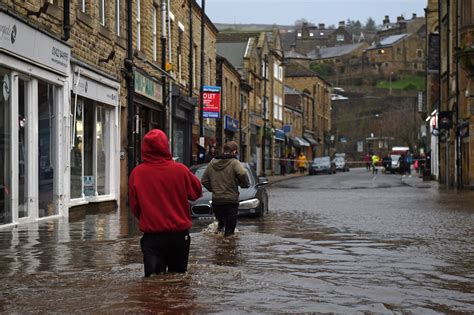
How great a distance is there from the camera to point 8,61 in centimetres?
1476

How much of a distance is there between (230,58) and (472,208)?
128 feet

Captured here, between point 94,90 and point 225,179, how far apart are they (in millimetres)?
8479

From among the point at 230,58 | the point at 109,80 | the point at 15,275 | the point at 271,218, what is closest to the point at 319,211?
the point at 271,218

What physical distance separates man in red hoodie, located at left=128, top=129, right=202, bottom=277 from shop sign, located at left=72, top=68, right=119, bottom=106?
11.3 metres

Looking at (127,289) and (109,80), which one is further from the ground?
(109,80)

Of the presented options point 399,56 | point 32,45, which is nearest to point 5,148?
point 32,45

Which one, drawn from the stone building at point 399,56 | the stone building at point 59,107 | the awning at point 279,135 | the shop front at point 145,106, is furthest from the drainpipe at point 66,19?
the stone building at point 399,56

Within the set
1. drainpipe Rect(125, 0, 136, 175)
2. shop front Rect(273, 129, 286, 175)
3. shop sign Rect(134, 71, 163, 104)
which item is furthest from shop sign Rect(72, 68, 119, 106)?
shop front Rect(273, 129, 286, 175)

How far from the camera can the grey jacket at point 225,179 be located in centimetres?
1289

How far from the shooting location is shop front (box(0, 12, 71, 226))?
1495 centimetres

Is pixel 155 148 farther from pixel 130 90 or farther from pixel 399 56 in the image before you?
pixel 399 56

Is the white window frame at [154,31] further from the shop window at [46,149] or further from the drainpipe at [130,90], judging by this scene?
the shop window at [46,149]

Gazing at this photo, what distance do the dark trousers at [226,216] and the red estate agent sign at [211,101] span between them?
21.2 meters

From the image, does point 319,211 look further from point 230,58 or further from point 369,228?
point 230,58
